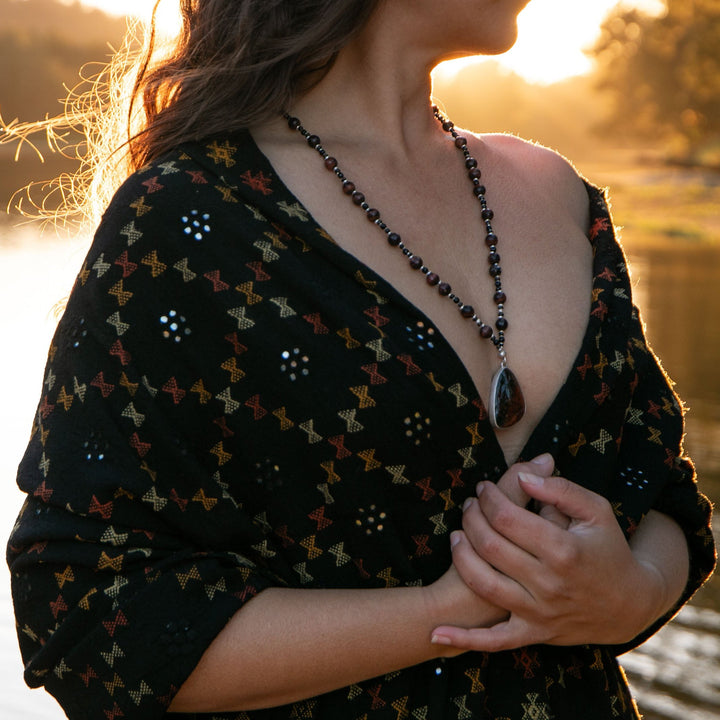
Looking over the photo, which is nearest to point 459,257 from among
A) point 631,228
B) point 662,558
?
point 662,558

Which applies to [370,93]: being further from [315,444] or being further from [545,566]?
[545,566]

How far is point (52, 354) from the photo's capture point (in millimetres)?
1031

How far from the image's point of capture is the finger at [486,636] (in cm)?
101

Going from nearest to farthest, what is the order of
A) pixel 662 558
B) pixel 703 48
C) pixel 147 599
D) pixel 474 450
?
1. pixel 147 599
2. pixel 474 450
3. pixel 662 558
4. pixel 703 48

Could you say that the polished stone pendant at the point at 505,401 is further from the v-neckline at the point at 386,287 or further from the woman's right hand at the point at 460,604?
the woman's right hand at the point at 460,604

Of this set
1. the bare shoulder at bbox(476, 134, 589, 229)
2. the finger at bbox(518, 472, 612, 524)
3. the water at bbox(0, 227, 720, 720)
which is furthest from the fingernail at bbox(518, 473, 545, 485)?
the water at bbox(0, 227, 720, 720)

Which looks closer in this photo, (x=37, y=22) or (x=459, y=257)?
(x=459, y=257)

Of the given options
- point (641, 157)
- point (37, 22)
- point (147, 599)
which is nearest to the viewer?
point (147, 599)

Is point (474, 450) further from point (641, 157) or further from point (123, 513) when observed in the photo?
point (641, 157)

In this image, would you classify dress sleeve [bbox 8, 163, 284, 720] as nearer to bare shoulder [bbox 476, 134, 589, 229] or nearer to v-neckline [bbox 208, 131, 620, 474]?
v-neckline [bbox 208, 131, 620, 474]

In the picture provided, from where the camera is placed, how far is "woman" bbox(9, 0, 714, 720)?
973 millimetres

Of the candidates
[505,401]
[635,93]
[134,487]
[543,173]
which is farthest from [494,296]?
[635,93]

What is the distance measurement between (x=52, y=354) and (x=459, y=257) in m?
0.49

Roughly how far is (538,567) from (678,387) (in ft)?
17.8
